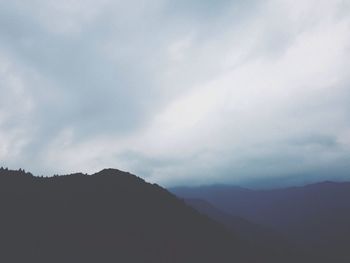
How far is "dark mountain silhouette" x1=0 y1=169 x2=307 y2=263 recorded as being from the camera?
1699 inches

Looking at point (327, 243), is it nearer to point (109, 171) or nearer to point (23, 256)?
point (109, 171)

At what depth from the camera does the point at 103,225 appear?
51.1m

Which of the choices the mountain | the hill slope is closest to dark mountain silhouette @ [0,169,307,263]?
the hill slope

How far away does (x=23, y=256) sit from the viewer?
127 feet

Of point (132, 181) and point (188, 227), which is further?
point (132, 181)

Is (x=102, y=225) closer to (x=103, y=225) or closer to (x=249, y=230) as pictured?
(x=103, y=225)

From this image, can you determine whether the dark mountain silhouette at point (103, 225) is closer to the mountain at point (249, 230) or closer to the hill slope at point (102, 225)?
the hill slope at point (102, 225)

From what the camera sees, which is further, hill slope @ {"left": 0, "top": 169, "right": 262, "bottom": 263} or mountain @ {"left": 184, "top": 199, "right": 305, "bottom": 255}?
mountain @ {"left": 184, "top": 199, "right": 305, "bottom": 255}

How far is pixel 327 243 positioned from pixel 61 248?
110 metres

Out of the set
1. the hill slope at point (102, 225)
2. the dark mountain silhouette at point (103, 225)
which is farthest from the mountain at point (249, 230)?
the hill slope at point (102, 225)

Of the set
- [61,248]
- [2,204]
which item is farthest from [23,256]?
[2,204]

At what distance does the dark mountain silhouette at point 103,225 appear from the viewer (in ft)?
142

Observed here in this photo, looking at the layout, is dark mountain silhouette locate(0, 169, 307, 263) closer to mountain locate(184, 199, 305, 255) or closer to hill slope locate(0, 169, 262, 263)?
hill slope locate(0, 169, 262, 263)

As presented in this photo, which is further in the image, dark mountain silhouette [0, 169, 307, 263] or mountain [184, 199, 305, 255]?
mountain [184, 199, 305, 255]
